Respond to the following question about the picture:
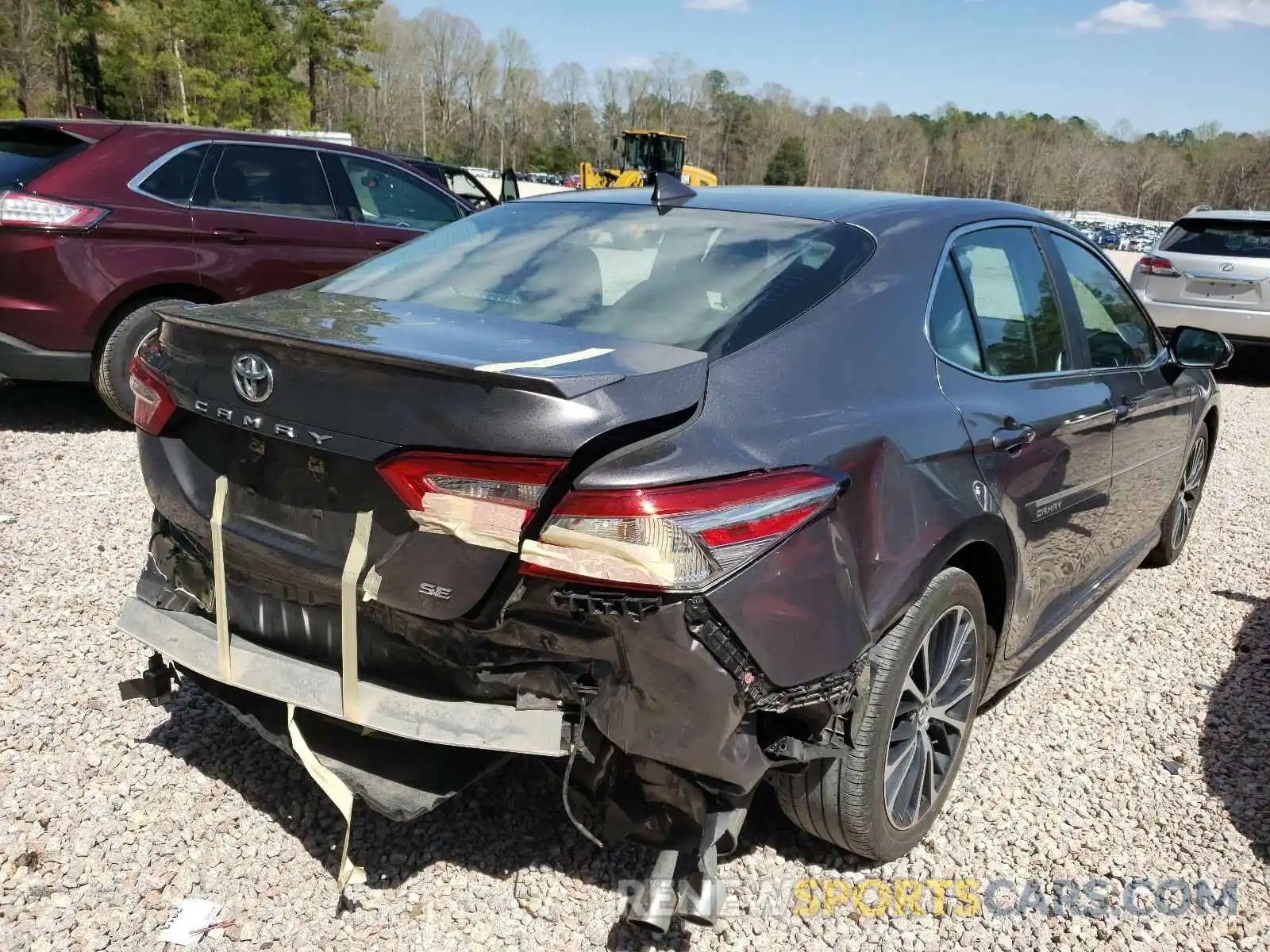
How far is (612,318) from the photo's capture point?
7.93 feet

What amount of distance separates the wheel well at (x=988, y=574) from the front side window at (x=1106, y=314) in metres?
1.16

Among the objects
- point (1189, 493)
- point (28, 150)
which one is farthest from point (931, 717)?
point (28, 150)

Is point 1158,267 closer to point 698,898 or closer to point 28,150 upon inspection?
point 28,150

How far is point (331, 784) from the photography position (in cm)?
221

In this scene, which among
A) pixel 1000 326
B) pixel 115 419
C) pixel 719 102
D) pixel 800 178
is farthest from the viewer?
pixel 719 102

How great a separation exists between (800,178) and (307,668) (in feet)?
358

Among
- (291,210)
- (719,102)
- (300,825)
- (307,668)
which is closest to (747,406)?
(307,668)

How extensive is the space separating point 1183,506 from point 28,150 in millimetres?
6790

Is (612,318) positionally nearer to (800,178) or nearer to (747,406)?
(747,406)

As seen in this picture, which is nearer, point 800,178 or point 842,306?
point 842,306

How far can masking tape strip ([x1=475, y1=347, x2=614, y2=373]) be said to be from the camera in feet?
6.08

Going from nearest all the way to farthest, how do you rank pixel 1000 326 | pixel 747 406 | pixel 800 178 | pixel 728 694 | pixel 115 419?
pixel 728 694, pixel 747 406, pixel 1000 326, pixel 115 419, pixel 800 178

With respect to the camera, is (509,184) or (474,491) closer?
(474,491)

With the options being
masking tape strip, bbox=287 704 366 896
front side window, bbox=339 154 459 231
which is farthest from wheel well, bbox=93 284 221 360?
masking tape strip, bbox=287 704 366 896
